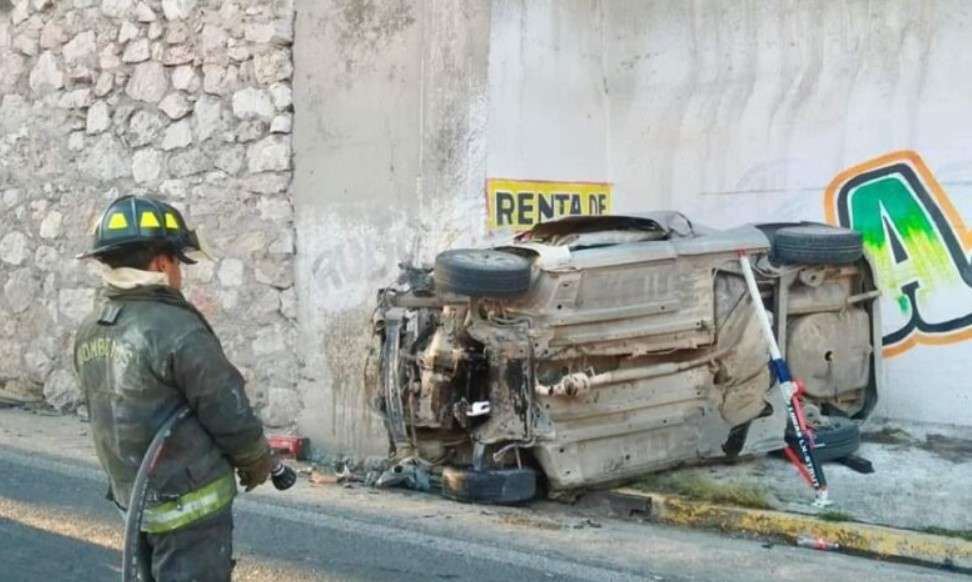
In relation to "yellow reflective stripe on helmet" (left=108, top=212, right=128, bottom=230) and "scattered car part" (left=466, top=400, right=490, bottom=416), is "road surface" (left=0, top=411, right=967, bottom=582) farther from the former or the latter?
"yellow reflective stripe on helmet" (left=108, top=212, right=128, bottom=230)

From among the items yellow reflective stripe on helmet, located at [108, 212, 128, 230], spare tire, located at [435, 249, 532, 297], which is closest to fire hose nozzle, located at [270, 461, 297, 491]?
yellow reflective stripe on helmet, located at [108, 212, 128, 230]

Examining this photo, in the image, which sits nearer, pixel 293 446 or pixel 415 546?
pixel 415 546

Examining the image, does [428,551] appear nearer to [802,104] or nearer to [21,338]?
[802,104]

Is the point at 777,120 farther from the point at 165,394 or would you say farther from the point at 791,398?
the point at 165,394

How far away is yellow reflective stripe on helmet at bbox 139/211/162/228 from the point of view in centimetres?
351

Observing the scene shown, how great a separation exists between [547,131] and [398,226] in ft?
4.29

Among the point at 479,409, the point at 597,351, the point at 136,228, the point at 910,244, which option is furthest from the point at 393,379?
the point at 910,244

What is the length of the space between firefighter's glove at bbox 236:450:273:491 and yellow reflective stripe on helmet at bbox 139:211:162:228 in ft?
2.62

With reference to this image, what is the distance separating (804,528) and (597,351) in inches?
57.4

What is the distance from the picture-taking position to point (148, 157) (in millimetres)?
9766

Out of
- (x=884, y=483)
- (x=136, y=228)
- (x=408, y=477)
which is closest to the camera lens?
(x=136, y=228)

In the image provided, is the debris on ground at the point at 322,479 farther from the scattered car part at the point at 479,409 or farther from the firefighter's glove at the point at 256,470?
the firefighter's glove at the point at 256,470

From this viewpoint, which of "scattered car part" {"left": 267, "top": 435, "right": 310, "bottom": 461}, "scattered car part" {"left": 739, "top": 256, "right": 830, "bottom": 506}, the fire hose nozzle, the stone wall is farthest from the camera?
the stone wall

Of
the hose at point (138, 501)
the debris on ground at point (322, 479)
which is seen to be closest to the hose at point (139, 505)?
the hose at point (138, 501)
